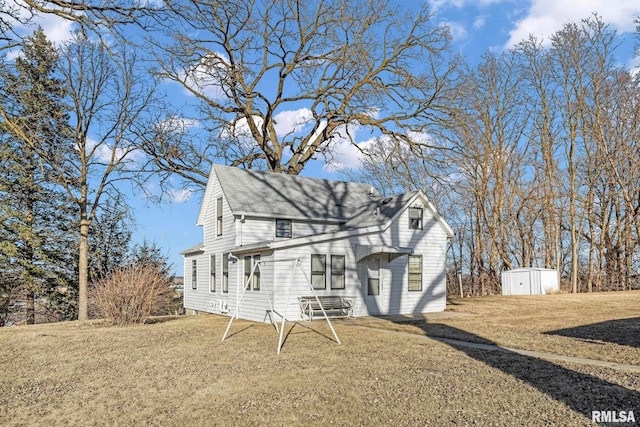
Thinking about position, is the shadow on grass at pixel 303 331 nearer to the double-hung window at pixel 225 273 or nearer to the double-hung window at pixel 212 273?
the double-hung window at pixel 225 273

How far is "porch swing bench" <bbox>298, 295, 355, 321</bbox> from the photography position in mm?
16609

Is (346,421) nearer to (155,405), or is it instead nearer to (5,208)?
(155,405)

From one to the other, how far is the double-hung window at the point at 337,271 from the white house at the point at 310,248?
0.11 ft

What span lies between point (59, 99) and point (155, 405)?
24754 millimetres

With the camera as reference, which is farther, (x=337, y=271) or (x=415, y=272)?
(x=415, y=272)

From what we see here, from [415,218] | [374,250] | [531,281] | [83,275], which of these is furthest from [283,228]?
[531,281]

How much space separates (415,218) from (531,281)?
12467 mm

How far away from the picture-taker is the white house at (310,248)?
54.9ft

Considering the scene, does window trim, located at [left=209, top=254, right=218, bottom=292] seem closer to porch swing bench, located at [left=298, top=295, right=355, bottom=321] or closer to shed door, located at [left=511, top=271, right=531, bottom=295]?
porch swing bench, located at [left=298, top=295, right=355, bottom=321]

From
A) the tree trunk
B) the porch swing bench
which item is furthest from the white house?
the tree trunk

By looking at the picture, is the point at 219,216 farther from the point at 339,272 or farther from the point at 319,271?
the point at 339,272

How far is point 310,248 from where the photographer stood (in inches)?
661

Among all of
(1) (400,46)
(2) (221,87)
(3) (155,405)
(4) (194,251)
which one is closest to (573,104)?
(1) (400,46)

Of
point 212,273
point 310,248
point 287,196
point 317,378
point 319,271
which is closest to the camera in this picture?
point 317,378
